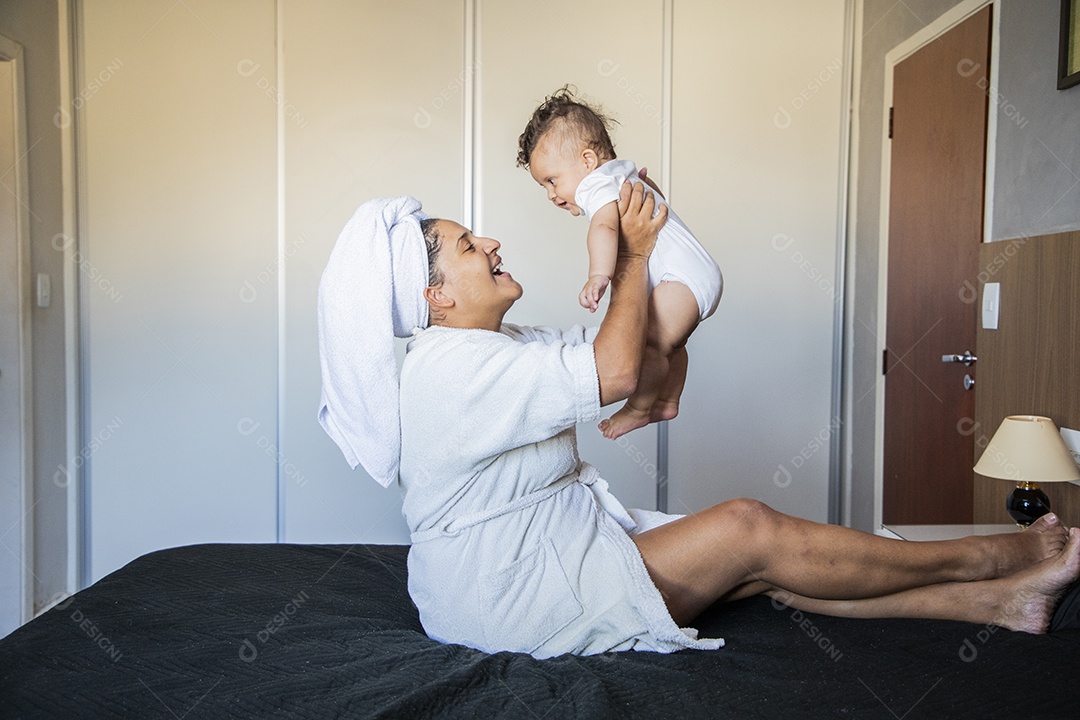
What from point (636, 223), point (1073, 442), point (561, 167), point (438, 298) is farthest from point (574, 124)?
point (1073, 442)

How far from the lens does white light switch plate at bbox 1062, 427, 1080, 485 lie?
6.67 feet

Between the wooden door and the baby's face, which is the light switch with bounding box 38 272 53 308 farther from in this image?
the wooden door

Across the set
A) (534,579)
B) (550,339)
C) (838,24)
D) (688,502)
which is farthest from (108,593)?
(838,24)

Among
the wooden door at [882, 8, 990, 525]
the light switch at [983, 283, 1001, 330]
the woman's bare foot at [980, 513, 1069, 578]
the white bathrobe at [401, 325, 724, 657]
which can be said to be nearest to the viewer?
the white bathrobe at [401, 325, 724, 657]

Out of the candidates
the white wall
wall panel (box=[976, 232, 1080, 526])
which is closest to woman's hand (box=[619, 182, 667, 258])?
wall panel (box=[976, 232, 1080, 526])

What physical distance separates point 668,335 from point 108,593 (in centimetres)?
120

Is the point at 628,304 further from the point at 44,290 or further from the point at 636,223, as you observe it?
the point at 44,290

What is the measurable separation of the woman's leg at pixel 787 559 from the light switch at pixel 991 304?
109 centimetres

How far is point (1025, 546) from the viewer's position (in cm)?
158

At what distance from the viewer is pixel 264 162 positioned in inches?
132

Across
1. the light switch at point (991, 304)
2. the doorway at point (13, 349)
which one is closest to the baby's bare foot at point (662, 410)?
the light switch at point (991, 304)

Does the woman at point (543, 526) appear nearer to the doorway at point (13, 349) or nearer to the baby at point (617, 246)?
the baby at point (617, 246)

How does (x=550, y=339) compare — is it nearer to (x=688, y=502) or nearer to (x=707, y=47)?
(x=688, y=502)

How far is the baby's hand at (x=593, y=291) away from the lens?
146 centimetres
